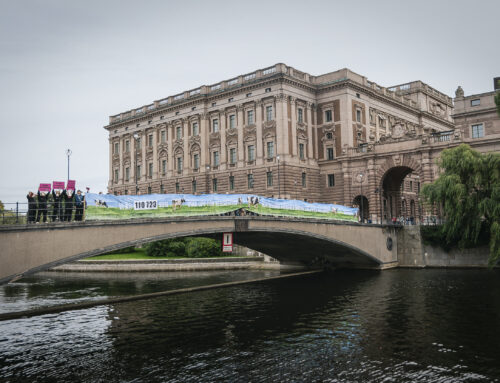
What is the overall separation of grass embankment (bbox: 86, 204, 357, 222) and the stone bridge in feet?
1.88

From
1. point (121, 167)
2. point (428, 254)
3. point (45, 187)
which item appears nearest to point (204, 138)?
point (121, 167)

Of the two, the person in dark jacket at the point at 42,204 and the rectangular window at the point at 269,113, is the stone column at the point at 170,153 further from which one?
the person in dark jacket at the point at 42,204

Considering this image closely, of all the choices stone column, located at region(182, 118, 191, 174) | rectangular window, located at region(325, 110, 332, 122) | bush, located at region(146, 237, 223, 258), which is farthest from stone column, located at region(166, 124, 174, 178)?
rectangular window, located at region(325, 110, 332, 122)

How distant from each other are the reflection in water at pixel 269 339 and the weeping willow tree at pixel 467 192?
1295 centimetres

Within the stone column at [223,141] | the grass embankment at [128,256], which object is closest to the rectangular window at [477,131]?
the grass embankment at [128,256]

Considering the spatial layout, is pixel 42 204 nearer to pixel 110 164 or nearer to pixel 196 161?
pixel 196 161

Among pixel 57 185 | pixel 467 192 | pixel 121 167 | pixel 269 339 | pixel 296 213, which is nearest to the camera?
pixel 269 339

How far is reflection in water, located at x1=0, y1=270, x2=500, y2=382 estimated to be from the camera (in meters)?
18.4

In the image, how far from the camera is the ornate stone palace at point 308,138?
64938 millimetres

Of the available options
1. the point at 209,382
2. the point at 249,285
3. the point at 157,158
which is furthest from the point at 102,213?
the point at 157,158

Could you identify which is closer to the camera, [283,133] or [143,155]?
[283,133]

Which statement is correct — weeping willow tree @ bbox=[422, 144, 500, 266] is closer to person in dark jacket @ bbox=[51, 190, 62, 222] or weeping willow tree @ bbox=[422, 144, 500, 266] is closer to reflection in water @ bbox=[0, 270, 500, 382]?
reflection in water @ bbox=[0, 270, 500, 382]

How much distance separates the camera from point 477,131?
58812 millimetres

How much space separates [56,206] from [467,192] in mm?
39796
